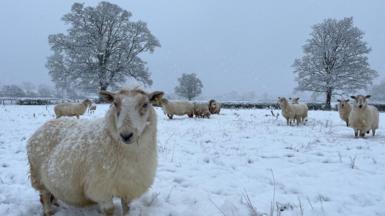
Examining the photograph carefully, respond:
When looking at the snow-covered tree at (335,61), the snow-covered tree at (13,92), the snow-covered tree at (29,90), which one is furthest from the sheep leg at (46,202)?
the snow-covered tree at (29,90)

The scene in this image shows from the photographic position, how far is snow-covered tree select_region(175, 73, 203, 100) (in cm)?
6450

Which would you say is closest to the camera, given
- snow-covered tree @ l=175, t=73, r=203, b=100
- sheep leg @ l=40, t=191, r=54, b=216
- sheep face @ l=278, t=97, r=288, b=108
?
sheep leg @ l=40, t=191, r=54, b=216

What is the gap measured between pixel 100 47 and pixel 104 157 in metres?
33.4

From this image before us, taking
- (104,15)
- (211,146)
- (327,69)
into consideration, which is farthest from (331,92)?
(211,146)

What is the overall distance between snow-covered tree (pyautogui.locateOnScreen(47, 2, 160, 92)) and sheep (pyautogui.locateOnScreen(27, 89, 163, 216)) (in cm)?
3149

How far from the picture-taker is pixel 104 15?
36000 mm

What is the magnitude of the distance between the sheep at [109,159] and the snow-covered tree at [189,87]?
2361 inches

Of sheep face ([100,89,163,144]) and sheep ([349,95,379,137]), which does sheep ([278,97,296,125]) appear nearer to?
sheep ([349,95,379,137])

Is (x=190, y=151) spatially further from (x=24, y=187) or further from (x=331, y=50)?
(x=331, y=50)

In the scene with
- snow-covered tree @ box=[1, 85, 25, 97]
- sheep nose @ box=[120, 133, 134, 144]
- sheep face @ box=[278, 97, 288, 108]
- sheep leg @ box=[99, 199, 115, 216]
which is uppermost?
sheep face @ box=[278, 97, 288, 108]

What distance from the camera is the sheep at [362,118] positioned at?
37.7ft

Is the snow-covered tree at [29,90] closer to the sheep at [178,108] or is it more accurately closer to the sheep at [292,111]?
the sheep at [178,108]

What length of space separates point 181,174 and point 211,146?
10.0 feet

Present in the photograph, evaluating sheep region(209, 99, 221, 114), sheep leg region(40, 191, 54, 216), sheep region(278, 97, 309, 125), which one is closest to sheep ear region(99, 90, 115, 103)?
Result: sheep leg region(40, 191, 54, 216)
